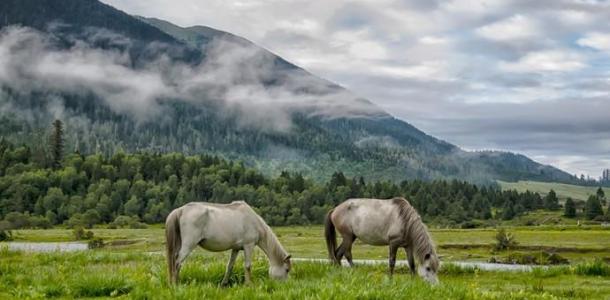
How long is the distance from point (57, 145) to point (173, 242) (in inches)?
7538

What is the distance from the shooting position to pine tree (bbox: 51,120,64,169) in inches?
7353

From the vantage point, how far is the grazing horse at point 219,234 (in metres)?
16.3

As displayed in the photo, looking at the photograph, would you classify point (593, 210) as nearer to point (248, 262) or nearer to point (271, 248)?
point (271, 248)

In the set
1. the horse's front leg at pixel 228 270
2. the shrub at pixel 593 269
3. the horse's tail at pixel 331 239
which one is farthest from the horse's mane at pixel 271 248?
the shrub at pixel 593 269

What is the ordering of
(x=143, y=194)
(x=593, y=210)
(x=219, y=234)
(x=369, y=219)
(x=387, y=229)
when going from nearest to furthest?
1. (x=219, y=234)
2. (x=387, y=229)
3. (x=369, y=219)
4. (x=593, y=210)
5. (x=143, y=194)

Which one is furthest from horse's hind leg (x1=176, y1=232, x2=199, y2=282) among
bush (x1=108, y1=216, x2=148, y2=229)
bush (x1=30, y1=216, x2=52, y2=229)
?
bush (x1=30, y1=216, x2=52, y2=229)

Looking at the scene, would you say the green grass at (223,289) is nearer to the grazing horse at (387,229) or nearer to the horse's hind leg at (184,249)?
the horse's hind leg at (184,249)

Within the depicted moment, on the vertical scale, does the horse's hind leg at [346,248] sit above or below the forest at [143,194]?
above

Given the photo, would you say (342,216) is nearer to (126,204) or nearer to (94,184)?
(126,204)

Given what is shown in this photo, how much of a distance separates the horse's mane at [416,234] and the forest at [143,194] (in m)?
129

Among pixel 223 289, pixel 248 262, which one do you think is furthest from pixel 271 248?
pixel 223 289

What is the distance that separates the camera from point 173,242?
645 inches

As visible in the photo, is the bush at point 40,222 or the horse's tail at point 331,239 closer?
the horse's tail at point 331,239

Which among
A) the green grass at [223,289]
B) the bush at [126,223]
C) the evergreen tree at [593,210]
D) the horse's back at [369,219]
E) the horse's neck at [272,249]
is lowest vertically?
the bush at [126,223]
